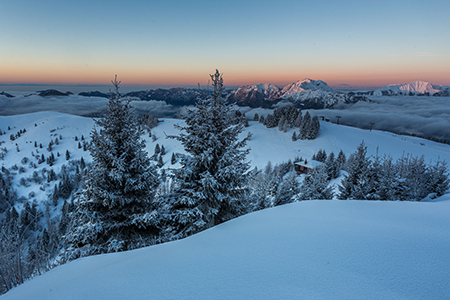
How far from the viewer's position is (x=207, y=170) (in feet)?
26.8

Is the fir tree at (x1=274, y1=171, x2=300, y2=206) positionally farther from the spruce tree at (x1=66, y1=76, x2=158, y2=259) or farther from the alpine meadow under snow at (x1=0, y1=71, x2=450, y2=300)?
the spruce tree at (x1=66, y1=76, x2=158, y2=259)

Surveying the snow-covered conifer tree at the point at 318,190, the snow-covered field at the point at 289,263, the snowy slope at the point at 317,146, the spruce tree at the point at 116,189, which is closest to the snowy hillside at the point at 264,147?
the snowy slope at the point at 317,146

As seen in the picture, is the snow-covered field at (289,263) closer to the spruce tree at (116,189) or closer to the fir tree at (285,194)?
the spruce tree at (116,189)

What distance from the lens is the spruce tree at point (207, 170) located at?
7922 millimetres

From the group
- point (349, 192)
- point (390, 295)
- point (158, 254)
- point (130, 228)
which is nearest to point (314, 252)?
point (390, 295)

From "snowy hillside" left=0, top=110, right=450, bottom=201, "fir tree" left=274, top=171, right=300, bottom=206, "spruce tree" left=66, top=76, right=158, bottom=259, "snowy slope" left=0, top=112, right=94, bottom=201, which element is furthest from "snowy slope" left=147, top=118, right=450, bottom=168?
"spruce tree" left=66, top=76, right=158, bottom=259

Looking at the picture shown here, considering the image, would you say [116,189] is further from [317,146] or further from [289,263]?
[317,146]

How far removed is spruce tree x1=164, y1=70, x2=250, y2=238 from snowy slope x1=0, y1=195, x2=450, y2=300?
3644 mm

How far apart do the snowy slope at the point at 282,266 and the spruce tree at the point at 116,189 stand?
4303 mm

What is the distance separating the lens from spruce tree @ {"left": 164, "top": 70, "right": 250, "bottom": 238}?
7922 millimetres

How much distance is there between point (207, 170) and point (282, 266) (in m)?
5.71

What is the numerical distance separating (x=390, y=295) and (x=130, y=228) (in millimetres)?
8746

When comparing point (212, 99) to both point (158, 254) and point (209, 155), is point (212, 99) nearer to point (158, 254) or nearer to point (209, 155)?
point (209, 155)

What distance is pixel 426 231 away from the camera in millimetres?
3619
